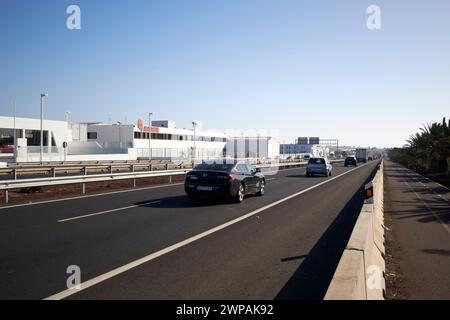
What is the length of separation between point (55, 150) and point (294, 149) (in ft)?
396

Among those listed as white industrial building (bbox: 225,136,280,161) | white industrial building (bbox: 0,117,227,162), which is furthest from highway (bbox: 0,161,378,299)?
white industrial building (bbox: 225,136,280,161)

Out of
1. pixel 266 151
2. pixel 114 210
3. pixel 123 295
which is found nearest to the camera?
pixel 123 295

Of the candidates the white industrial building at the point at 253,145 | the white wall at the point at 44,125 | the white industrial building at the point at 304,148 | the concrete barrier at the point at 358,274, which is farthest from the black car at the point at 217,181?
the white industrial building at the point at 304,148

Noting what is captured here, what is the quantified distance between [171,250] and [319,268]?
265 cm

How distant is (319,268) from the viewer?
21.4 ft

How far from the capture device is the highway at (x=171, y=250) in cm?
548

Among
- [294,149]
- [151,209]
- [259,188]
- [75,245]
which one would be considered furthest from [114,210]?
[294,149]

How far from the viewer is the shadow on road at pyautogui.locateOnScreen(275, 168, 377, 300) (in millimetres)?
Result: 5340

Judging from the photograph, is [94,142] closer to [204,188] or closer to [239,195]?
[239,195]

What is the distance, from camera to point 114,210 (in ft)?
41.4

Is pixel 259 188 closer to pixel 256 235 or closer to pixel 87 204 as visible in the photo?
pixel 87 204

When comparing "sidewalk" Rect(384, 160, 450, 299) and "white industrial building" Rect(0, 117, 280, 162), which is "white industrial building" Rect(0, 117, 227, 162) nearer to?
"white industrial building" Rect(0, 117, 280, 162)

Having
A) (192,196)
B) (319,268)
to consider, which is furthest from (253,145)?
(319,268)

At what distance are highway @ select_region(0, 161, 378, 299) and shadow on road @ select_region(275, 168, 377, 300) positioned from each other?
1 centimetres
